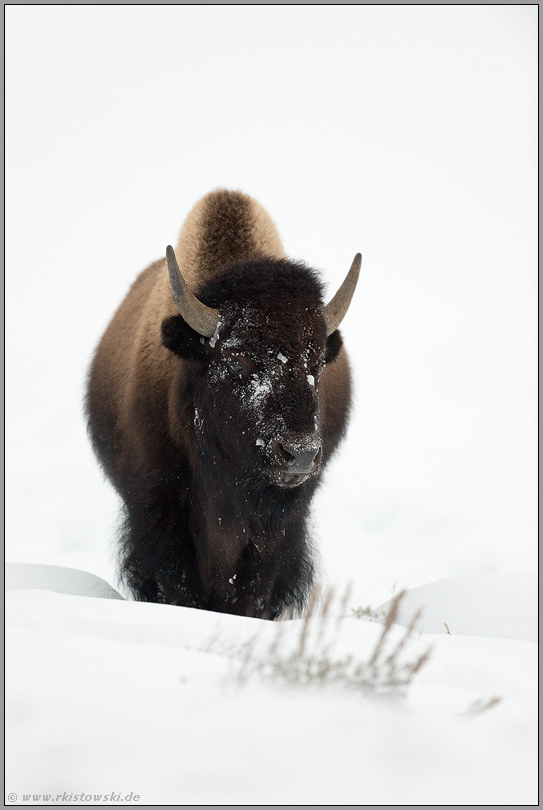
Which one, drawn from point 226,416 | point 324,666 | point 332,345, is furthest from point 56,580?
point 324,666

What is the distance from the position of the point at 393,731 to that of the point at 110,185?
67.3 ft

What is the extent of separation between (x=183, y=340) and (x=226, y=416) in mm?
500

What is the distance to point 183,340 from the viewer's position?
4250 mm

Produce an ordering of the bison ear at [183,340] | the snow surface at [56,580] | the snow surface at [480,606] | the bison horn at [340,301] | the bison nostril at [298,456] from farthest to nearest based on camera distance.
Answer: the bison horn at [340,301] < the bison ear at [183,340] < the snow surface at [56,580] < the snow surface at [480,606] < the bison nostril at [298,456]

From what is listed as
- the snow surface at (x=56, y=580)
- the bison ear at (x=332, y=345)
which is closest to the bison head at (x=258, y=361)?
the bison ear at (x=332, y=345)

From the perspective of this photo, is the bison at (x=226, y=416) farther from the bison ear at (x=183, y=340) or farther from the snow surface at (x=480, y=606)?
the snow surface at (x=480, y=606)

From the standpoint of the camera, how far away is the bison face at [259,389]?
3.78 meters

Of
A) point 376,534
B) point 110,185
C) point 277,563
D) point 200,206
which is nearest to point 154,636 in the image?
point 277,563

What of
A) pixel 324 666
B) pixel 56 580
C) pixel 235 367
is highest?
pixel 235 367

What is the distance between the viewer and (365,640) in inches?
103

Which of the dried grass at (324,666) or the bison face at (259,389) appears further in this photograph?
the bison face at (259,389)

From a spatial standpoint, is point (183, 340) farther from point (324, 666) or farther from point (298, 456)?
point (324, 666)

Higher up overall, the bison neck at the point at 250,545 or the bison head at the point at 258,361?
the bison head at the point at 258,361

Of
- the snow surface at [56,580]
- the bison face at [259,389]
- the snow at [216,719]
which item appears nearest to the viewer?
the snow at [216,719]
